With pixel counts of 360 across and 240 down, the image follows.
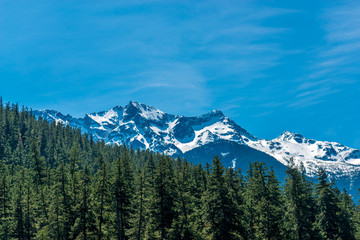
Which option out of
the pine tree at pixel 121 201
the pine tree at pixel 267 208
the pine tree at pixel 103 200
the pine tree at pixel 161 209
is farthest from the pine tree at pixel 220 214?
the pine tree at pixel 103 200

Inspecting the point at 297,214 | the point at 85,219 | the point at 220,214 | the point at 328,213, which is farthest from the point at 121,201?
the point at 328,213

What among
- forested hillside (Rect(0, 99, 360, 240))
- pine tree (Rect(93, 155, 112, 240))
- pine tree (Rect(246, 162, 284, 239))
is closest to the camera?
forested hillside (Rect(0, 99, 360, 240))

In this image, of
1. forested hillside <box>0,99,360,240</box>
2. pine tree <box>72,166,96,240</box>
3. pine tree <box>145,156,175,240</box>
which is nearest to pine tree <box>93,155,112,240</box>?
forested hillside <box>0,99,360,240</box>

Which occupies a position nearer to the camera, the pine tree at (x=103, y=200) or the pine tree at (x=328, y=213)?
the pine tree at (x=103, y=200)

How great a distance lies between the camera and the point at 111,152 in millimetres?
169250

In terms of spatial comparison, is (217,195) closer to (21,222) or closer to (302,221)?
(302,221)

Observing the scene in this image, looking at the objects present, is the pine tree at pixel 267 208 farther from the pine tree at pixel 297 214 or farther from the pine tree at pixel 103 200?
the pine tree at pixel 103 200

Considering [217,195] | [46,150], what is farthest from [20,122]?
[217,195]

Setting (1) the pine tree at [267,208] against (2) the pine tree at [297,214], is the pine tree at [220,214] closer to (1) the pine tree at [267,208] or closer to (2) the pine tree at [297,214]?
(1) the pine tree at [267,208]

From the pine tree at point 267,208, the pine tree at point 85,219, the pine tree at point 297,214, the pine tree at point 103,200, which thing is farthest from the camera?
the pine tree at point 297,214

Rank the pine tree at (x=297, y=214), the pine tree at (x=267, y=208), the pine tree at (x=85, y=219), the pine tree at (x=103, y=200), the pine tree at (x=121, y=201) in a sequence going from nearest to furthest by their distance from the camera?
the pine tree at (x=267, y=208) < the pine tree at (x=85, y=219) < the pine tree at (x=103, y=200) < the pine tree at (x=121, y=201) < the pine tree at (x=297, y=214)

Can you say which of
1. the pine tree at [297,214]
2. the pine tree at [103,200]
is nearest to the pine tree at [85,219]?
the pine tree at [103,200]

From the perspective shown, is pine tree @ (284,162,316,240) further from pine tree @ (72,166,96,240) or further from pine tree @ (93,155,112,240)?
pine tree @ (72,166,96,240)

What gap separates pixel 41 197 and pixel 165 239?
23696 mm
